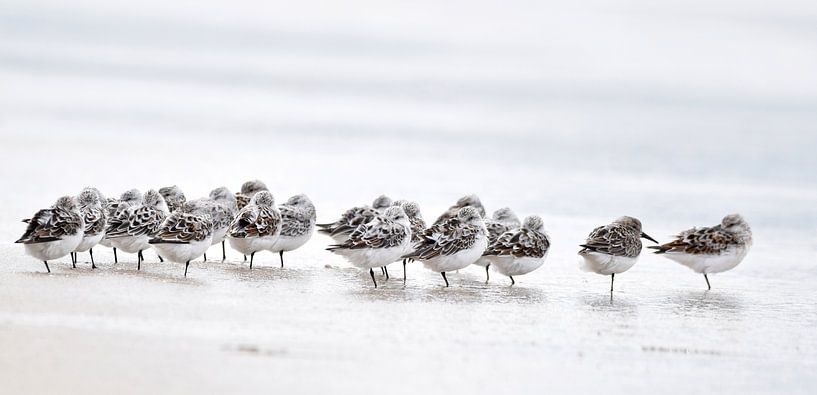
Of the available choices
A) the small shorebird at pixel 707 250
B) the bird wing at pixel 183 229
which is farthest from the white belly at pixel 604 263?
the bird wing at pixel 183 229

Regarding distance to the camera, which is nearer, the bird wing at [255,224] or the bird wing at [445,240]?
the bird wing at [445,240]

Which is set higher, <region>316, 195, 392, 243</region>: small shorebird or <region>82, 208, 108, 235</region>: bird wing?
<region>316, 195, 392, 243</region>: small shorebird

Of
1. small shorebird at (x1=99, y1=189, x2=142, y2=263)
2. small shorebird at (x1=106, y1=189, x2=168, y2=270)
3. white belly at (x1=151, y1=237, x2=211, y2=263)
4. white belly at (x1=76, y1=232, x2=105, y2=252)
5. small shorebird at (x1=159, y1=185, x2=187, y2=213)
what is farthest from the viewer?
small shorebird at (x1=159, y1=185, x2=187, y2=213)

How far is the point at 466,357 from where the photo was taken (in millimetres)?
7320

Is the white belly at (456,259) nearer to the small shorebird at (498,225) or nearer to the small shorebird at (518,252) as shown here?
the small shorebird at (518,252)

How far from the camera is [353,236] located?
420 inches

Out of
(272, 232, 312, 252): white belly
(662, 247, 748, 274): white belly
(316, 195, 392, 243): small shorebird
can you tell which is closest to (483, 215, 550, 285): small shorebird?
(316, 195, 392, 243): small shorebird

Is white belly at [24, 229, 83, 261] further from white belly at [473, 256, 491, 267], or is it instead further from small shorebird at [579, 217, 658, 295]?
small shorebird at [579, 217, 658, 295]

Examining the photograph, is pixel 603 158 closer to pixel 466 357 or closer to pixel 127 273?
pixel 127 273

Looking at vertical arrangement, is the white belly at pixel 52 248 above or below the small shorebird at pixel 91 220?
below

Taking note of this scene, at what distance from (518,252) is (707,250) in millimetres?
2118

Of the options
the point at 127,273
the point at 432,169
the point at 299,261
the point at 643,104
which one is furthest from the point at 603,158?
the point at 127,273

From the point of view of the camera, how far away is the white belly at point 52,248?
377 inches

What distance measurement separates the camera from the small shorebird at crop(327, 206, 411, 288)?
10414 millimetres
